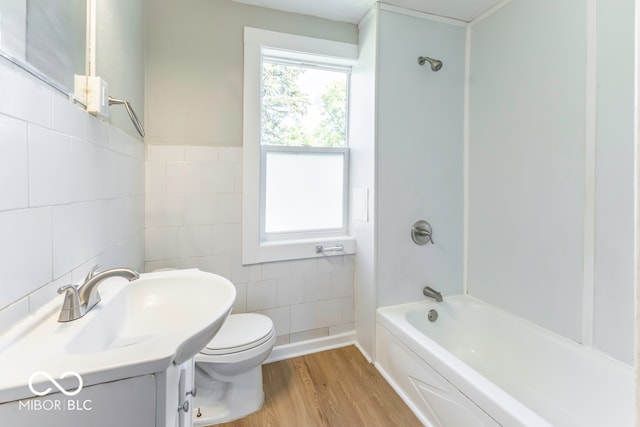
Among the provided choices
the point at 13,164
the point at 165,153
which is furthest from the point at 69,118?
the point at 165,153

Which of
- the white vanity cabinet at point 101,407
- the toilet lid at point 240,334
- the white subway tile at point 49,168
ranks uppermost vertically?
the white subway tile at point 49,168

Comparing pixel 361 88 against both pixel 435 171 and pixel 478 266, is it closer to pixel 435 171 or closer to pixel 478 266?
pixel 435 171

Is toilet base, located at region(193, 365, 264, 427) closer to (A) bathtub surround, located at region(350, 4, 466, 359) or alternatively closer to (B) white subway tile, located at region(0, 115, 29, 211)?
(A) bathtub surround, located at region(350, 4, 466, 359)

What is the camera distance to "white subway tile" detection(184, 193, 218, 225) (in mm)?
1756

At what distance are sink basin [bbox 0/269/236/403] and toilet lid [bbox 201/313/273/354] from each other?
1.35 feet

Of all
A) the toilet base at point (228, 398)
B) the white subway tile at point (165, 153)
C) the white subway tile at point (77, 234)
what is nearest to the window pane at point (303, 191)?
the white subway tile at point (165, 153)

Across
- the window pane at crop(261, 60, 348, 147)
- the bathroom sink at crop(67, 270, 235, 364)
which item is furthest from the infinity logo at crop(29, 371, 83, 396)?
the window pane at crop(261, 60, 348, 147)

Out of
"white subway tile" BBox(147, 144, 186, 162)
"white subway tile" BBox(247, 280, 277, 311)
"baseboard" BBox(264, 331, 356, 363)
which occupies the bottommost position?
"baseboard" BBox(264, 331, 356, 363)

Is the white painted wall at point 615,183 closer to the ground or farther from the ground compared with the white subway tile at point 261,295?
farther from the ground

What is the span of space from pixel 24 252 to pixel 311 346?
1.74 m

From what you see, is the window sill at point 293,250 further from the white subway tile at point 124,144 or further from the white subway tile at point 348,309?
the white subway tile at point 124,144

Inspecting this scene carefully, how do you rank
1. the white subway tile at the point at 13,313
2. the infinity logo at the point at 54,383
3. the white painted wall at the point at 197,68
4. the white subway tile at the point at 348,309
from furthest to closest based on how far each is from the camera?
the white subway tile at the point at 348,309
the white painted wall at the point at 197,68
the white subway tile at the point at 13,313
the infinity logo at the point at 54,383

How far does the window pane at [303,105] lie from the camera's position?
1.98m

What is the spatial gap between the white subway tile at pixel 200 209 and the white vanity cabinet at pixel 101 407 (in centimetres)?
134
